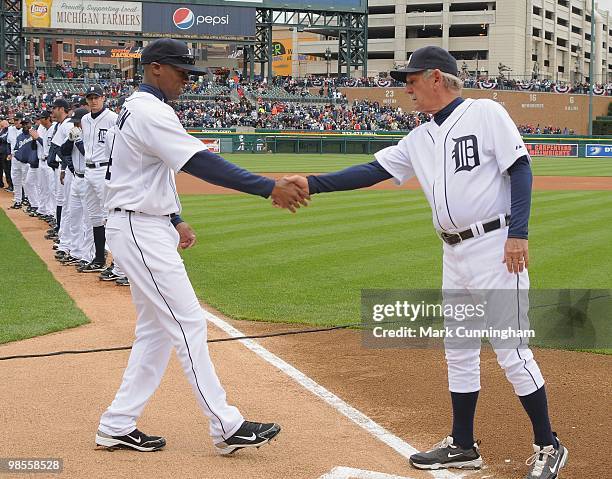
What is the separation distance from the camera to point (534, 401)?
3.96m

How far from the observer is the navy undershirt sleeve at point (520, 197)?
389cm

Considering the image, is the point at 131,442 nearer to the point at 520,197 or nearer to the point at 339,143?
the point at 520,197

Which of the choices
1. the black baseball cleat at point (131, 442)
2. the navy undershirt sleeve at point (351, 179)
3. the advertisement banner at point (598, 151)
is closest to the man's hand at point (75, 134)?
the navy undershirt sleeve at point (351, 179)

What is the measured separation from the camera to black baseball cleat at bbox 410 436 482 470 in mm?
4047

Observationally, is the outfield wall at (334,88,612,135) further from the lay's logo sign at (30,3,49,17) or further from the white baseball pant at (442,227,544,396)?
the white baseball pant at (442,227,544,396)

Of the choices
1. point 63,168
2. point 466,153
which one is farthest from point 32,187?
point 466,153

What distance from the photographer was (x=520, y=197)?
12.8ft

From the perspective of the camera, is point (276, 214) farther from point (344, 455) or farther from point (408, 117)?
point (408, 117)

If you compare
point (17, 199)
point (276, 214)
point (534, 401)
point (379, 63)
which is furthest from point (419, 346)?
point (379, 63)

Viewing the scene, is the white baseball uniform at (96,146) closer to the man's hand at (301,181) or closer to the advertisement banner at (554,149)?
the man's hand at (301,181)

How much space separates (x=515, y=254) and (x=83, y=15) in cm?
5570

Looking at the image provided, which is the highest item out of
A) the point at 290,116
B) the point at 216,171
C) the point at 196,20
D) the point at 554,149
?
the point at 196,20

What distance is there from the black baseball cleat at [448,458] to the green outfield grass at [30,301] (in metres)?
4.12

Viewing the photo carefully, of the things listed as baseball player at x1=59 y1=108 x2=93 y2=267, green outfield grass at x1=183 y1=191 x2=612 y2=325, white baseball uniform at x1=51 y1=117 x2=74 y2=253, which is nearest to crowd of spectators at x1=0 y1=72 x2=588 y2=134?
green outfield grass at x1=183 y1=191 x2=612 y2=325
